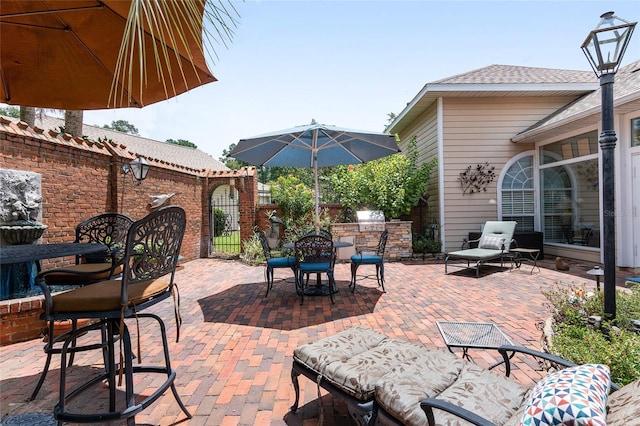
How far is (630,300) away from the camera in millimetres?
3031

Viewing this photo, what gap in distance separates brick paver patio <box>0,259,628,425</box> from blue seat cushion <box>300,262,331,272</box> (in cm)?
52

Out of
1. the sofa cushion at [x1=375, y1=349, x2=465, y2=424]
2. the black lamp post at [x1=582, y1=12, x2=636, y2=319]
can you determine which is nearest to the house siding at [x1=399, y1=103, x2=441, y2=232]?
the black lamp post at [x1=582, y1=12, x2=636, y2=319]

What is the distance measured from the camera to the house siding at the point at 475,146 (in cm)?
825

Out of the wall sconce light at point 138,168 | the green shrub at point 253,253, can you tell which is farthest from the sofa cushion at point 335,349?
the wall sconce light at point 138,168

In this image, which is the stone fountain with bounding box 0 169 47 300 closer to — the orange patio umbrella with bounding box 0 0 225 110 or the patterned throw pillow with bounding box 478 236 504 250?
the orange patio umbrella with bounding box 0 0 225 110

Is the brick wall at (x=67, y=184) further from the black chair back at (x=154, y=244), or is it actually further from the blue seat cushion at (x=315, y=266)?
the blue seat cushion at (x=315, y=266)

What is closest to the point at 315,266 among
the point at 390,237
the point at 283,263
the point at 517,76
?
the point at 283,263

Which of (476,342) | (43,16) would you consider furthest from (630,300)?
(43,16)

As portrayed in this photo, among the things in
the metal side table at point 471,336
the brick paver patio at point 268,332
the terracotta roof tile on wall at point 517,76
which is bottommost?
the brick paver patio at point 268,332

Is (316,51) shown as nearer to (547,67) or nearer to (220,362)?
(220,362)

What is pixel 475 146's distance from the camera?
326 inches

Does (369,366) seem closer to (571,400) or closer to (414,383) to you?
(414,383)

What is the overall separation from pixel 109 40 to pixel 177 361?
2.63 m

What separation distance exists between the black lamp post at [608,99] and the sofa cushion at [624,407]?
73.3 inches
